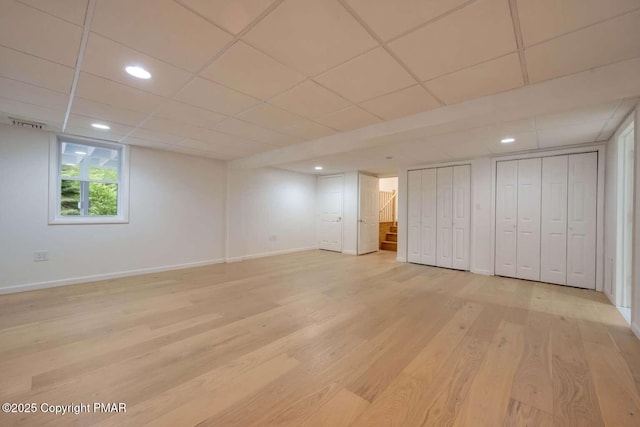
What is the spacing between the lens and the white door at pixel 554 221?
4.39 meters

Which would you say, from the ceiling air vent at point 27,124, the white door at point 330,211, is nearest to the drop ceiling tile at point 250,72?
the ceiling air vent at point 27,124

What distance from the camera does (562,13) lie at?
1.49m

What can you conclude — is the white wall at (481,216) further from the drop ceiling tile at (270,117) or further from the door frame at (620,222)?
the drop ceiling tile at (270,117)

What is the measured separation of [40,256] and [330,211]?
20.1ft

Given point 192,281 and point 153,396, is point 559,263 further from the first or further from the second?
point 192,281

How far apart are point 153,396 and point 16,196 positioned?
4130mm

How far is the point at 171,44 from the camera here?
1.82 metres

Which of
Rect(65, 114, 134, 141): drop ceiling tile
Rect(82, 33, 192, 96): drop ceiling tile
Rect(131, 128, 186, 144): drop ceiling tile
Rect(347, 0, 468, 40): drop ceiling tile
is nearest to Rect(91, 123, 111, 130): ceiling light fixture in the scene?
Rect(65, 114, 134, 141): drop ceiling tile

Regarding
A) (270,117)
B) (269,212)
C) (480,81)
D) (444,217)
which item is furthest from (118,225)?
(444,217)

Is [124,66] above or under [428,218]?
above

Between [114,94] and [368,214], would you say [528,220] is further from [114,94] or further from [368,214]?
[114,94]

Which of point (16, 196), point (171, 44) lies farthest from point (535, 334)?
point (16, 196)

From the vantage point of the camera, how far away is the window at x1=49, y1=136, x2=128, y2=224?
13.5ft

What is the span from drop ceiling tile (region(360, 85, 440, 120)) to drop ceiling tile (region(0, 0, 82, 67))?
7.87 ft
